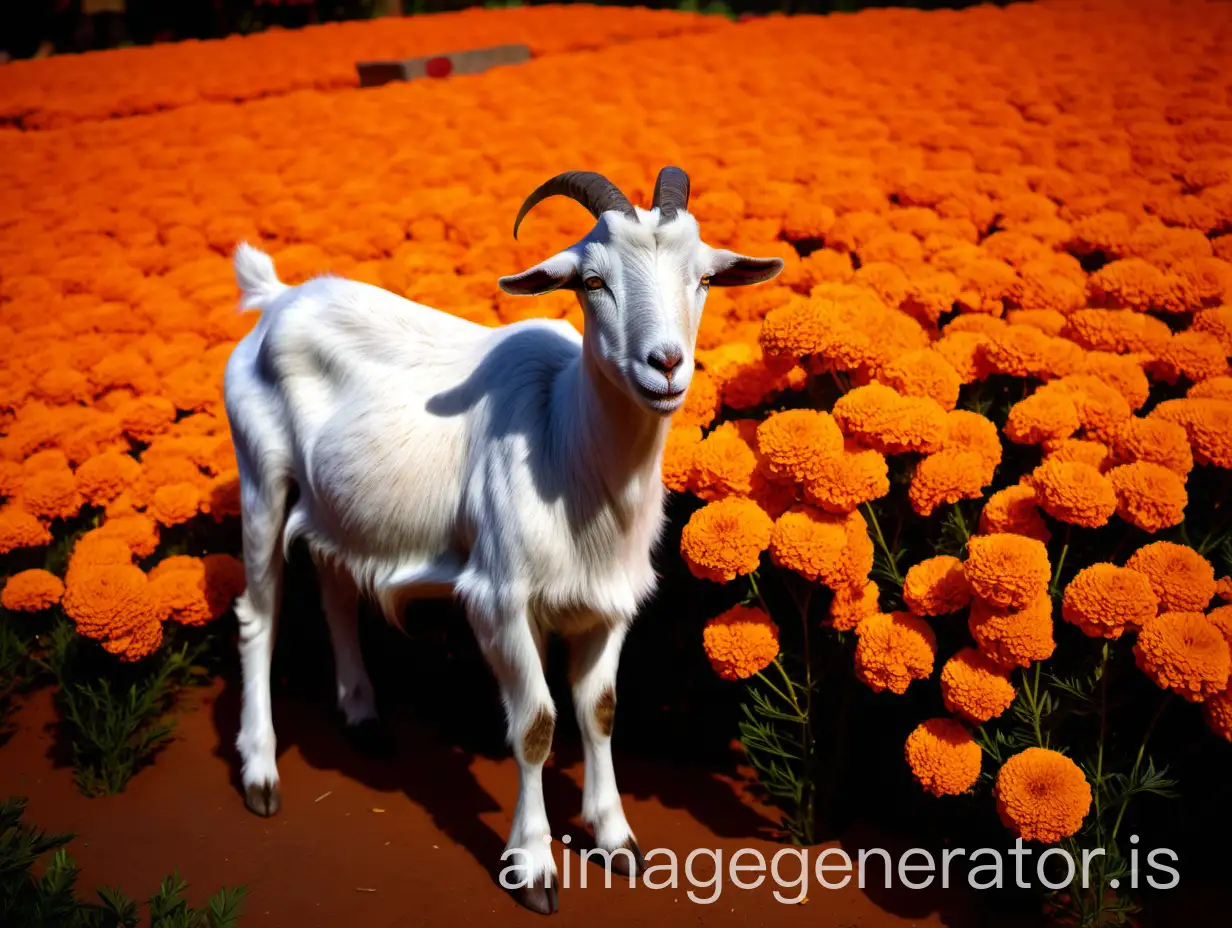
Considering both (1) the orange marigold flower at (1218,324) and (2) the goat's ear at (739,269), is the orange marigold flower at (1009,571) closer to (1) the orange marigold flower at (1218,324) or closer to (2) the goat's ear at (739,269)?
(2) the goat's ear at (739,269)

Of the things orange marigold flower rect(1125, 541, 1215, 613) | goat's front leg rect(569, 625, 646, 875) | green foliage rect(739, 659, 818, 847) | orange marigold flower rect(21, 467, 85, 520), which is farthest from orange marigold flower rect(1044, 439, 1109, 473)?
orange marigold flower rect(21, 467, 85, 520)

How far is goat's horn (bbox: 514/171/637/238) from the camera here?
3.30m

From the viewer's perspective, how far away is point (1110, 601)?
11.0ft

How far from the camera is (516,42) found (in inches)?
517

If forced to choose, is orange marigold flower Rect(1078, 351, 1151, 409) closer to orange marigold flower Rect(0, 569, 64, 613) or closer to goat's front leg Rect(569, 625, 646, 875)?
goat's front leg Rect(569, 625, 646, 875)

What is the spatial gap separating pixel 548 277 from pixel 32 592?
2620 millimetres

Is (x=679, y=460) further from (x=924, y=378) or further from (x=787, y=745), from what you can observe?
(x=787, y=745)

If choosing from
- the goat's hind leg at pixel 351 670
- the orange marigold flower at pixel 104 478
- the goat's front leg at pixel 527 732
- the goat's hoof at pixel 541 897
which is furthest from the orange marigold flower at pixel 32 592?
the goat's hoof at pixel 541 897

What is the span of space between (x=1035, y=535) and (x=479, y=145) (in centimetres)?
567

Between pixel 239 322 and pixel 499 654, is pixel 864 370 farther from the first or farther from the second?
pixel 239 322

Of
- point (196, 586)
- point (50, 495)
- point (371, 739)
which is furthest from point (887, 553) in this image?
point (50, 495)

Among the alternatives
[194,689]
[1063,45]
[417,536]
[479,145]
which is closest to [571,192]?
[417,536]

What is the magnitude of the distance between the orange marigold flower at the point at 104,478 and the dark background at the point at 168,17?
1378 centimetres

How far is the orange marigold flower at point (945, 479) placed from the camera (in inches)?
147
